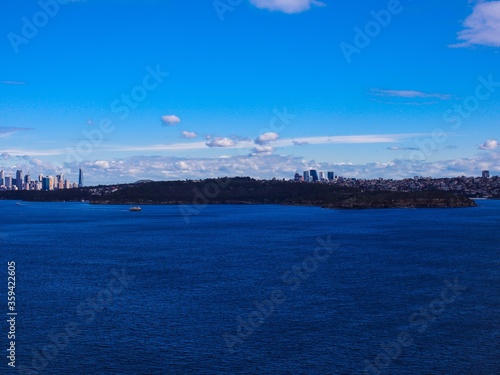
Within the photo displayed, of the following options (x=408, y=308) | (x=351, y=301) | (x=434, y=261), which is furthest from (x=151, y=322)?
(x=434, y=261)
